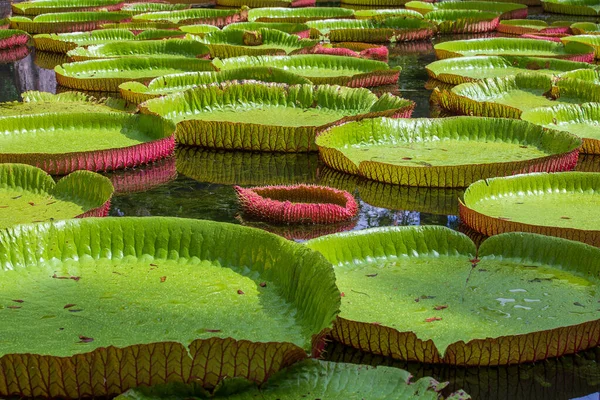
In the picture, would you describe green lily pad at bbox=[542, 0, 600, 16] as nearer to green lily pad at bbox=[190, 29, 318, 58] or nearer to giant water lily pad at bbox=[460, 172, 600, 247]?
green lily pad at bbox=[190, 29, 318, 58]

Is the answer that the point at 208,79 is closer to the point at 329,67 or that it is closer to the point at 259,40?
the point at 329,67

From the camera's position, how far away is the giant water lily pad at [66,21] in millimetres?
12984

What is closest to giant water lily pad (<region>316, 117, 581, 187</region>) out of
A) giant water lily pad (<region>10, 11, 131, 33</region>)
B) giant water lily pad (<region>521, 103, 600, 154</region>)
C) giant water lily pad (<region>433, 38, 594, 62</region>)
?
giant water lily pad (<region>521, 103, 600, 154</region>)

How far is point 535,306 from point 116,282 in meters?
1.65

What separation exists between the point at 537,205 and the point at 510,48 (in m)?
6.51

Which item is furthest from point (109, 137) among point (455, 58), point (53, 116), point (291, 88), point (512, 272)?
point (455, 58)

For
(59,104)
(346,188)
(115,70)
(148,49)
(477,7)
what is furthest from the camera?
(477,7)

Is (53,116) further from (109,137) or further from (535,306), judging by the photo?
(535,306)

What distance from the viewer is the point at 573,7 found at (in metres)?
15.9

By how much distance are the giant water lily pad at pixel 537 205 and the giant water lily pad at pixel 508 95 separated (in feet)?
6.58

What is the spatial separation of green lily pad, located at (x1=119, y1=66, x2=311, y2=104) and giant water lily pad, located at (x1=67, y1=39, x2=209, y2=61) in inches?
76.2

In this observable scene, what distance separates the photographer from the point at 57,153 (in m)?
6.08

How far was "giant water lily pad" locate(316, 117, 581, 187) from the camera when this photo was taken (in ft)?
19.2

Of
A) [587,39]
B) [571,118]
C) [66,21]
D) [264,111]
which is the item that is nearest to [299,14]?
[66,21]
